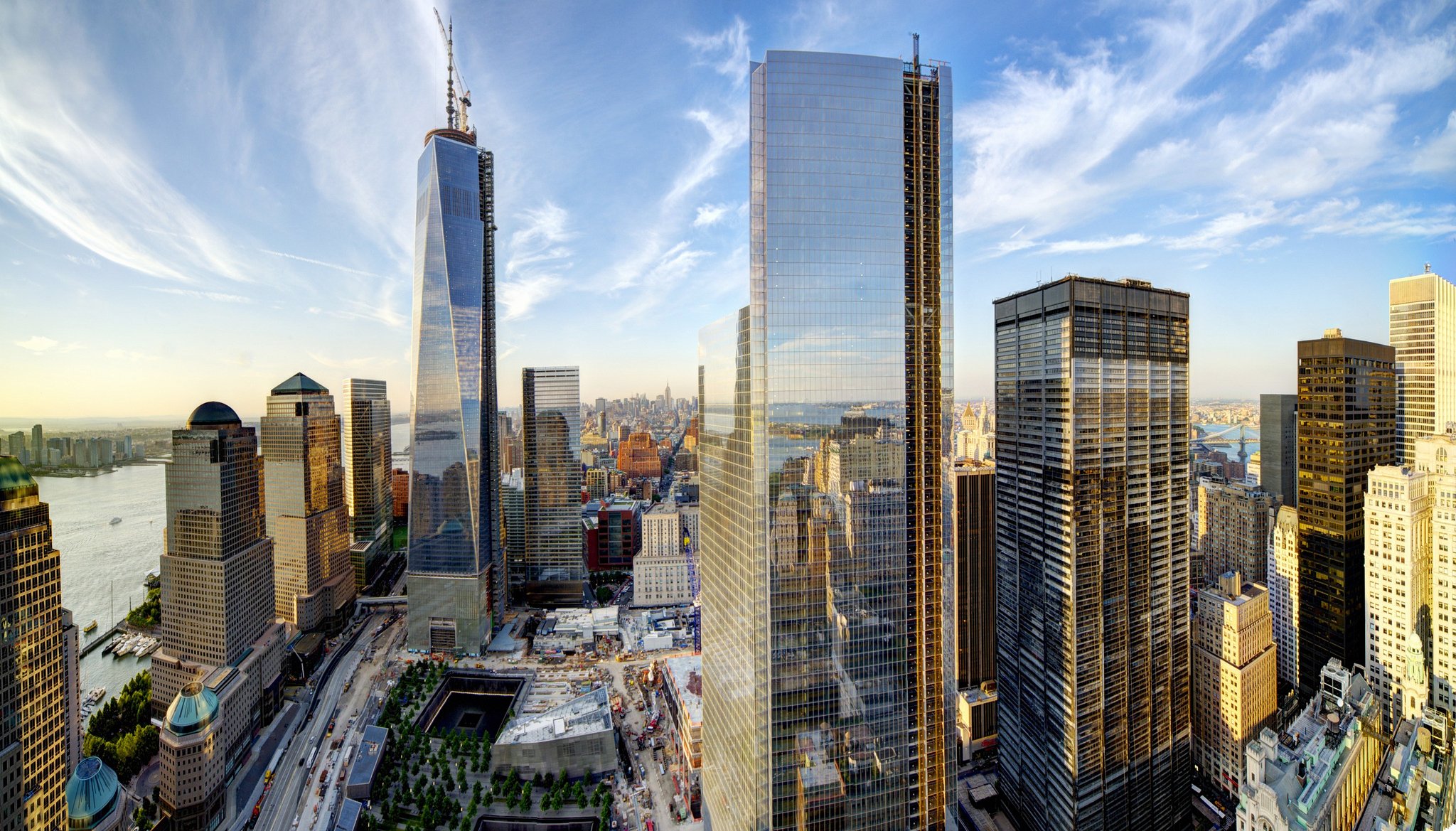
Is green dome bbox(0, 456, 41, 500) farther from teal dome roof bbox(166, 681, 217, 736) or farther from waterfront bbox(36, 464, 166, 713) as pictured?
teal dome roof bbox(166, 681, 217, 736)

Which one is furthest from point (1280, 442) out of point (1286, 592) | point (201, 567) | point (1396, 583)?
point (201, 567)

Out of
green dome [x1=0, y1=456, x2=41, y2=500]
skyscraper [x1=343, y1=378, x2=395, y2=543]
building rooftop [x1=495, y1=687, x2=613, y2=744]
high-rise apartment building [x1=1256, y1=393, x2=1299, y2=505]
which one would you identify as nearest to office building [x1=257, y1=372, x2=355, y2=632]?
skyscraper [x1=343, y1=378, x2=395, y2=543]

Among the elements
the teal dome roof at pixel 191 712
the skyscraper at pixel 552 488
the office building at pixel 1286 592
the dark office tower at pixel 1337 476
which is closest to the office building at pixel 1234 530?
the office building at pixel 1286 592

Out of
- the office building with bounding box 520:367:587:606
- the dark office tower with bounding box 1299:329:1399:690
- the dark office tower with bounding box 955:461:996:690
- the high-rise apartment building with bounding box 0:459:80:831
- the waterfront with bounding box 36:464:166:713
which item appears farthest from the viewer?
the office building with bounding box 520:367:587:606

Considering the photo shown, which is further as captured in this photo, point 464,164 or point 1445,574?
point 464,164

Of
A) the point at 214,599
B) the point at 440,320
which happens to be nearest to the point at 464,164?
the point at 440,320

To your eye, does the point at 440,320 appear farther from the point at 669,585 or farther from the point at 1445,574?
the point at 1445,574
